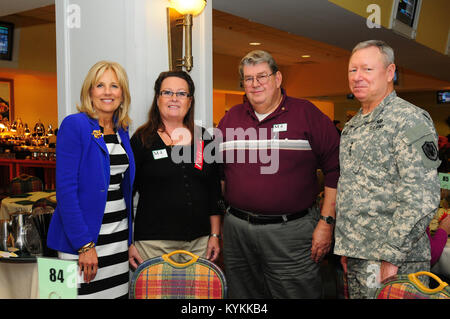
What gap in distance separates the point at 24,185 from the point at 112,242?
374cm

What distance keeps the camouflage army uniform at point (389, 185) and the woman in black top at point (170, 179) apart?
2.33 ft

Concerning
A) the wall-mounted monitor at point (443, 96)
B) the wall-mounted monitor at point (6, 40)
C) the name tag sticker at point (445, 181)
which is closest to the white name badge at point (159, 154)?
the name tag sticker at point (445, 181)

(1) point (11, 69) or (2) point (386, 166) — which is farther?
(1) point (11, 69)

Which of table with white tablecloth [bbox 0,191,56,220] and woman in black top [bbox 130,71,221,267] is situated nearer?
woman in black top [bbox 130,71,221,267]

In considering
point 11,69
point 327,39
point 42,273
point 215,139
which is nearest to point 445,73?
point 327,39

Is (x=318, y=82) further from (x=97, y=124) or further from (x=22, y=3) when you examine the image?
(x=97, y=124)

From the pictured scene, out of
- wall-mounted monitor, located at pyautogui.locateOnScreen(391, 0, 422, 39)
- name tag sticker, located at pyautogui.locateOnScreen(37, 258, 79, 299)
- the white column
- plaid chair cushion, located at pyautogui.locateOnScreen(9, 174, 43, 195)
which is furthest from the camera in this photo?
plaid chair cushion, located at pyautogui.locateOnScreen(9, 174, 43, 195)

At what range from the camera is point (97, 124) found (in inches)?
75.5

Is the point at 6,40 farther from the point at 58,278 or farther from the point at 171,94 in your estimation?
the point at 58,278

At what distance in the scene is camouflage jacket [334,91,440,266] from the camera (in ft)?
5.34

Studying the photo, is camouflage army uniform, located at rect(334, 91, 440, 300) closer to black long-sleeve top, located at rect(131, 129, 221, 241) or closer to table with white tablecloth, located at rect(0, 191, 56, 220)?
black long-sleeve top, located at rect(131, 129, 221, 241)

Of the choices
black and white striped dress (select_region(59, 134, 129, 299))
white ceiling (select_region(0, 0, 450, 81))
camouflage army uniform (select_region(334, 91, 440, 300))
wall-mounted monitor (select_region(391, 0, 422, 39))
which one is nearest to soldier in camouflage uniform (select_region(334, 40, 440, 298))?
camouflage army uniform (select_region(334, 91, 440, 300))

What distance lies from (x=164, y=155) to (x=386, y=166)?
1.03 metres

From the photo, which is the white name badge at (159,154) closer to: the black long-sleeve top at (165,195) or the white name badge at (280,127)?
the black long-sleeve top at (165,195)
